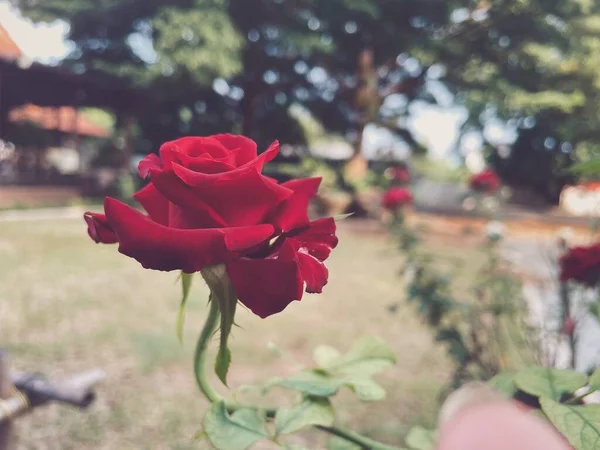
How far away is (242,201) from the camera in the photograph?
1.10 feet

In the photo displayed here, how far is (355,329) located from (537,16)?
6463 millimetres

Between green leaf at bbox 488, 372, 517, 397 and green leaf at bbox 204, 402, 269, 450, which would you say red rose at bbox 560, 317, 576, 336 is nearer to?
green leaf at bbox 488, 372, 517, 397

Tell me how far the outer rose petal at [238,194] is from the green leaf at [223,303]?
45 mm

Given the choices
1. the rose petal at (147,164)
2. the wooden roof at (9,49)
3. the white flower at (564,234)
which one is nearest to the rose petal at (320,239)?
the rose petal at (147,164)

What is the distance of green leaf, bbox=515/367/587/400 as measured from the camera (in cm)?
41

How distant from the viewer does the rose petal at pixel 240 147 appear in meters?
0.37

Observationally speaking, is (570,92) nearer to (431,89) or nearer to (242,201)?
(431,89)

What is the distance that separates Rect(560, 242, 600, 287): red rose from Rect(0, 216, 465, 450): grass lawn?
0.52 meters

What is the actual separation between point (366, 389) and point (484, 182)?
1980 mm

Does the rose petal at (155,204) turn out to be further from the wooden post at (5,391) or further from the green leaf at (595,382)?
the wooden post at (5,391)

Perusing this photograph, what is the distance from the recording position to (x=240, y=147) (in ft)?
1.27

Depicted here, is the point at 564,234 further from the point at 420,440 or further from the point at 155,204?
the point at 155,204

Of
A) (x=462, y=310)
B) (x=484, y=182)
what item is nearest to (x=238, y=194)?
(x=462, y=310)

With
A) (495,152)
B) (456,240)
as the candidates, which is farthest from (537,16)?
(495,152)
